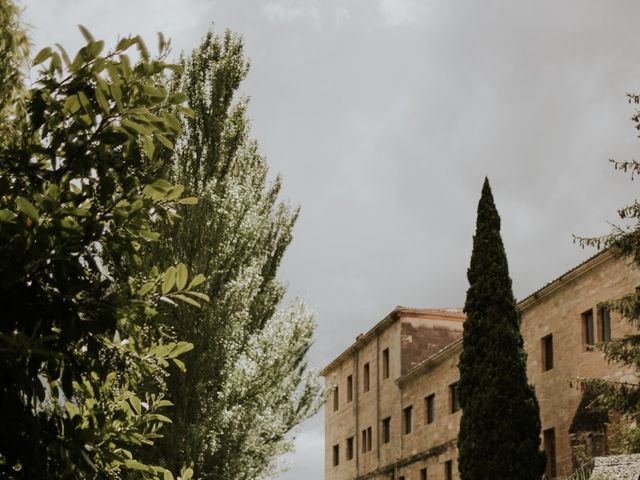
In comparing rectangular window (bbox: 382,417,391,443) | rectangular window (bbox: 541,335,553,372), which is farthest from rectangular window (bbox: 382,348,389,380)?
rectangular window (bbox: 541,335,553,372)

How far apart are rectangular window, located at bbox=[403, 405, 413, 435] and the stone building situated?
34 millimetres

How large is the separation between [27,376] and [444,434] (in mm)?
25807

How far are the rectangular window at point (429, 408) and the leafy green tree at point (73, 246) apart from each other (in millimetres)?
26243

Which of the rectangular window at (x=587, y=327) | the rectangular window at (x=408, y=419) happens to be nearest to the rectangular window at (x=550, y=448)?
the rectangular window at (x=587, y=327)

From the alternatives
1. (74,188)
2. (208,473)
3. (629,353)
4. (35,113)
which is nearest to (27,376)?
(74,188)

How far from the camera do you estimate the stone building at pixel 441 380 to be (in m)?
20.6

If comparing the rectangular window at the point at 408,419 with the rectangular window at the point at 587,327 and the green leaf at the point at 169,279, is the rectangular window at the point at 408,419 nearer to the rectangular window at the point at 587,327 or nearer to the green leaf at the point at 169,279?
the rectangular window at the point at 587,327

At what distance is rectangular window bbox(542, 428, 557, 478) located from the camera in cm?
2222

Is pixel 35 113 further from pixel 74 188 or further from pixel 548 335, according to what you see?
pixel 548 335

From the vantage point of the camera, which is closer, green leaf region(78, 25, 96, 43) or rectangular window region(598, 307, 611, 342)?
green leaf region(78, 25, 96, 43)

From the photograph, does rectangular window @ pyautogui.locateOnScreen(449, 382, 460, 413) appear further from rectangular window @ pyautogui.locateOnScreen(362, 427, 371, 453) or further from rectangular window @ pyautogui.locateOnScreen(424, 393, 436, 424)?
rectangular window @ pyautogui.locateOnScreen(362, 427, 371, 453)

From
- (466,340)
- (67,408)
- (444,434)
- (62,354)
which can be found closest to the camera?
(62,354)

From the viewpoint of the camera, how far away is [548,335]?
75.5ft

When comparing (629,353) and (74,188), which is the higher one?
(629,353)
